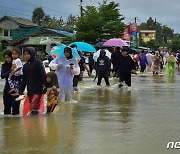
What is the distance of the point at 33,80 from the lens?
8.70 meters

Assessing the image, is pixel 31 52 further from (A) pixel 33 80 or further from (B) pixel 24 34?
(B) pixel 24 34

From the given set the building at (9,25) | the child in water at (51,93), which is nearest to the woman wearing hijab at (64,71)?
the child in water at (51,93)

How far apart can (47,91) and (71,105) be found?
1564mm

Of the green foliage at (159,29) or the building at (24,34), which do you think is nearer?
the building at (24,34)

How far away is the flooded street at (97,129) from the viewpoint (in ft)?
19.7

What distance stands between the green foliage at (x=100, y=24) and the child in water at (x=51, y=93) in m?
34.9

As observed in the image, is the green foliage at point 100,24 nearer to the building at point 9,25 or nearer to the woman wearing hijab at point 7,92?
the building at point 9,25

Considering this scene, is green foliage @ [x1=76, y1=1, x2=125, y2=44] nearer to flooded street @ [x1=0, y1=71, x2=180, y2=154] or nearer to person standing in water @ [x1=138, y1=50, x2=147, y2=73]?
person standing in water @ [x1=138, y1=50, x2=147, y2=73]

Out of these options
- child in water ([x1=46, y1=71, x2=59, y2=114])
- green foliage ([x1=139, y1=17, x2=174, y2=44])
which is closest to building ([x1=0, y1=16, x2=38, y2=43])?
child in water ([x1=46, y1=71, x2=59, y2=114])

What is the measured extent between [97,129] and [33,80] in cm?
203

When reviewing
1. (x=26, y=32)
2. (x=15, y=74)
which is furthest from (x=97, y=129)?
(x=26, y=32)

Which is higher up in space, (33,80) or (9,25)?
(9,25)

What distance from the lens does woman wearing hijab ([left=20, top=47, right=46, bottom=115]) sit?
28.4 feet

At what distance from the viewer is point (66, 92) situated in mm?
11242
